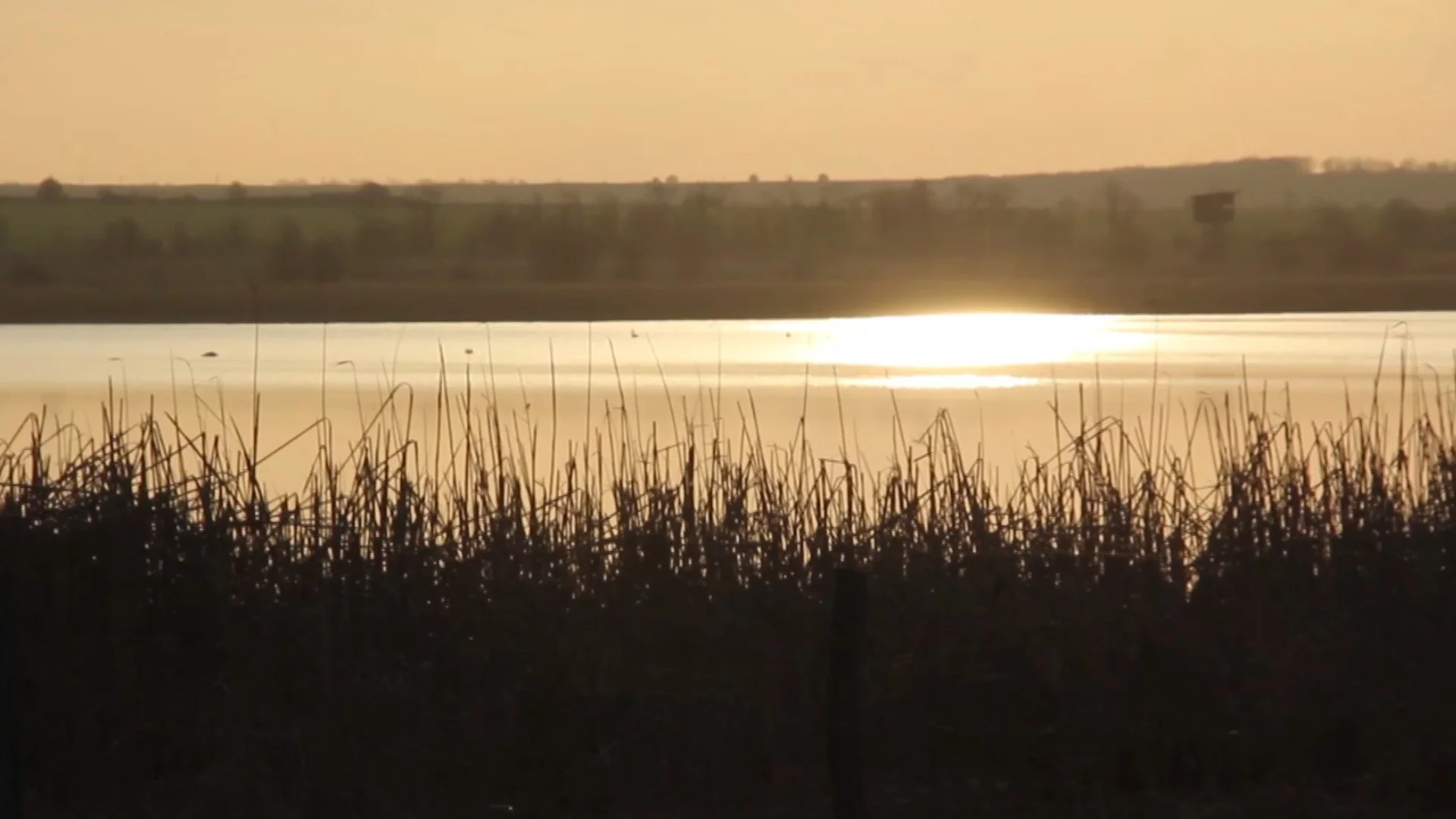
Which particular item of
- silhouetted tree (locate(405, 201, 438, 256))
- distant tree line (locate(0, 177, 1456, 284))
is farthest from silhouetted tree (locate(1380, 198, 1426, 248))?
silhouetted tree (locate(405, 201, 438, 256))

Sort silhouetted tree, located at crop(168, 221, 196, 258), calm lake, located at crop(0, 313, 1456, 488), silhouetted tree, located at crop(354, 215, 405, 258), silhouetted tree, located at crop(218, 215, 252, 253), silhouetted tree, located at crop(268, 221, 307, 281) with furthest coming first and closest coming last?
silhouetted tree, located at crop(354, 215, 405, 258), silhouetted tree, located at crop(218, 215, 252, 253), silhouetted tree, located at crop(168, 221, 196, 258), silhouetted tree, located at crop(268, 221, 307, 281), calm lake, located at crop(0, 313, 1456, 488)

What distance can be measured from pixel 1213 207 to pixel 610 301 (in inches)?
677

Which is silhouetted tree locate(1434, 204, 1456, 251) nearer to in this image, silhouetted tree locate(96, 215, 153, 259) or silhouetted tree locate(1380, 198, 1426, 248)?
silhouetted tree locate(1380, 198, 1426, 248)

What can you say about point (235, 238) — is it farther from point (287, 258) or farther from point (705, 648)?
point (705, 648)

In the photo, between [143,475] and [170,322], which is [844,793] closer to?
[143,475]

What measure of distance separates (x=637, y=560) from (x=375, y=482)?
3.63ft

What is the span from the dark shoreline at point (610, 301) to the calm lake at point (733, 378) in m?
0.56

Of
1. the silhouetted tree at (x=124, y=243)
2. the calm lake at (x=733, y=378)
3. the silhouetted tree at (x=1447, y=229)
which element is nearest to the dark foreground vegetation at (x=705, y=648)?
the calm lake at (x=733, y=378)

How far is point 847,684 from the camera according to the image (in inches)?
211

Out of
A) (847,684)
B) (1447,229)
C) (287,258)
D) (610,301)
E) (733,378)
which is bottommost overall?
(847,684)

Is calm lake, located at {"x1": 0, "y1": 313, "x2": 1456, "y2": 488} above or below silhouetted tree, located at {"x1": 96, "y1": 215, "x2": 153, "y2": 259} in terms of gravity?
below

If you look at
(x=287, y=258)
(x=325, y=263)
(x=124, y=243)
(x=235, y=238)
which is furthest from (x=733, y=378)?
(x=235, y=238)

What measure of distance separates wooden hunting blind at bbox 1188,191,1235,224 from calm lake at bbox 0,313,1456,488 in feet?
17.8

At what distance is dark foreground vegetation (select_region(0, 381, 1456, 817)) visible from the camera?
675 centimetres
